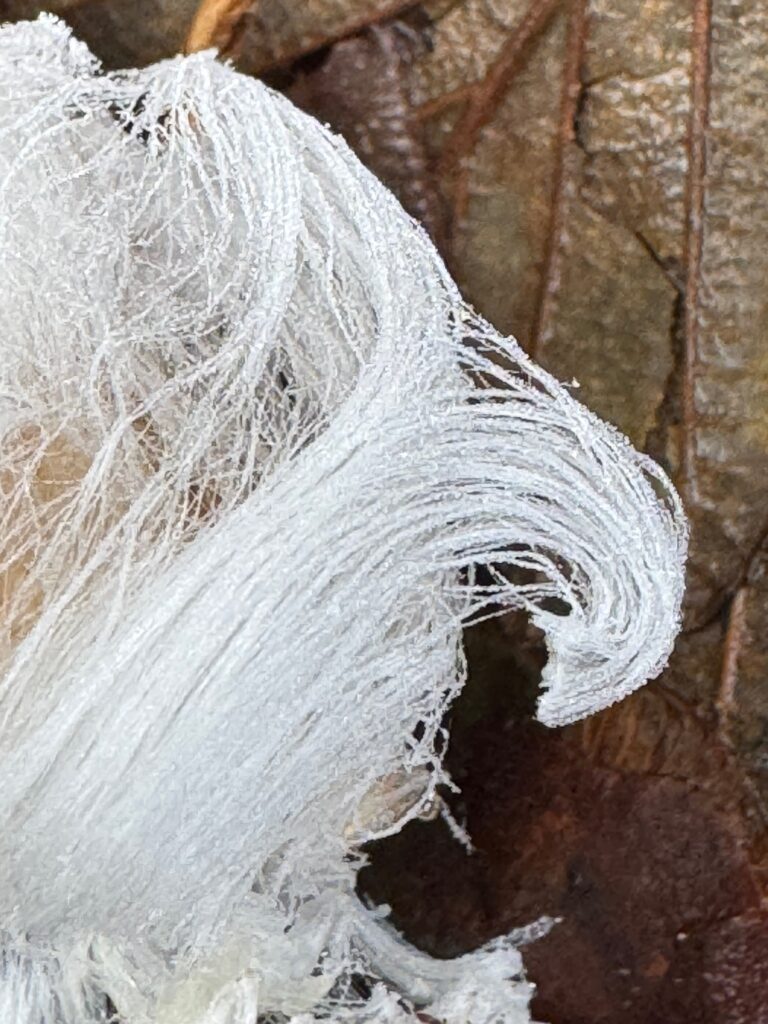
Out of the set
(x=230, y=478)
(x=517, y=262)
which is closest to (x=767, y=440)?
(x=517, y=262)

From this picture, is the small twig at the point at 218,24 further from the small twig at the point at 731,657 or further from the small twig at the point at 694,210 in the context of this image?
the small twig at the point at 731,657

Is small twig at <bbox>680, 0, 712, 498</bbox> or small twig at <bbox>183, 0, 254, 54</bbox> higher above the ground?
small twig at <bbox>183, 0, 254, 54</bbox>

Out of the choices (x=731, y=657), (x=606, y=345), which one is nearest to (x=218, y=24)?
(x=606, y=345)

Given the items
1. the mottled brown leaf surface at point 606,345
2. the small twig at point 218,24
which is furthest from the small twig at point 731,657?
the small twig at point 218,24

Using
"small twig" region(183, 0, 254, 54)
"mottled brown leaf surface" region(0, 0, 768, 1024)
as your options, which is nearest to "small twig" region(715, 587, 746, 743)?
"mottled brown leaf surface" region(0, 0, 768, 1024)

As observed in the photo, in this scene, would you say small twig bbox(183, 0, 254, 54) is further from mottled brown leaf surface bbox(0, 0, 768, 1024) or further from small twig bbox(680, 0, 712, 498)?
small twig bbox(680, 0, 712, 498)

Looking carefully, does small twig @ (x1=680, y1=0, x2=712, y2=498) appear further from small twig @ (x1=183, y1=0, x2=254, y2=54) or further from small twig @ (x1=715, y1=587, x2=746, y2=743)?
small twig @ (x1=183, y1=0, x2=254, y2=54)

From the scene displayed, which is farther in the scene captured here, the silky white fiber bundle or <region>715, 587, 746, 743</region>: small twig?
<region>715, 587, 746, 743</region>: small twig

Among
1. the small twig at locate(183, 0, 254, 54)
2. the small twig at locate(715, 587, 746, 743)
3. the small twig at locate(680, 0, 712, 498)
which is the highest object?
the small twig at locate(183, 0, 254, 54)
